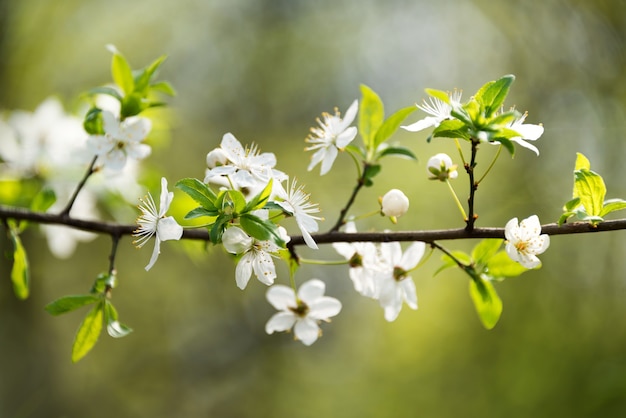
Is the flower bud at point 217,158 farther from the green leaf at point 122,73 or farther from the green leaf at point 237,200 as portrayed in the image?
the green leaf at point 122,73

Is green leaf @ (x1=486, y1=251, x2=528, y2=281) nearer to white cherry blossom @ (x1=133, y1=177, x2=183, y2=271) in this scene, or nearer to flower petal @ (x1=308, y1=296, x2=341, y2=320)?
flower petal @ (x1=308, y1=296, x2=341, y2=320)

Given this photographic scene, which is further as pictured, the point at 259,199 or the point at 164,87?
the point at 164,87

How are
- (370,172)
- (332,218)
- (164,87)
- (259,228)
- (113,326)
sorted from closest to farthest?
(259,228) → (113,326) → (370,172) → (164,87) → (332,218)

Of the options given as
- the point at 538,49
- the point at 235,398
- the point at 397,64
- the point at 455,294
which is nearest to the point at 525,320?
the point at 455,294

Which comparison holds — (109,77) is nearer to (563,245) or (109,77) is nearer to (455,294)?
(455,294)

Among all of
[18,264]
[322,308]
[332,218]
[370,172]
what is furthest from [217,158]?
[332,218]

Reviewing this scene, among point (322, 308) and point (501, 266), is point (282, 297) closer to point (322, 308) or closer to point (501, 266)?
point (322, 308)
